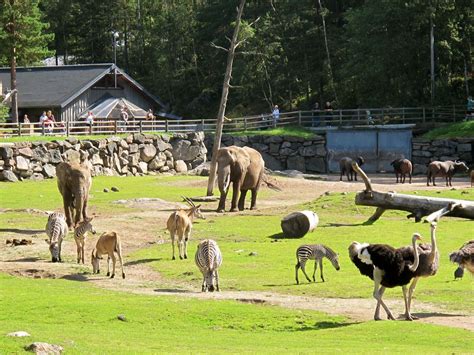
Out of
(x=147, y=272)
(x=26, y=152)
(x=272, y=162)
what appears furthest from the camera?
(x=272, y=162)

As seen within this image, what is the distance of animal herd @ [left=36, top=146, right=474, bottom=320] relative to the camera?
1909 cm

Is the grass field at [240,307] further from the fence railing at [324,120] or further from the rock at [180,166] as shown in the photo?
the fence railing at [324,120]

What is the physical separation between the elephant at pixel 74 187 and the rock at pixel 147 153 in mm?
23982

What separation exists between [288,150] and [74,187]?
32208 millimetres

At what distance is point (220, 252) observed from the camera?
24094mm

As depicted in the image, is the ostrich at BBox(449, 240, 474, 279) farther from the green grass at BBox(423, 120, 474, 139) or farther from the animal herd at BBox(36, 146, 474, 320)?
the green grass at BBox(423, 120, 474, 139)

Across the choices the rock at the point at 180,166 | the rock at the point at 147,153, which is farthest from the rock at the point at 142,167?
the rock at the point at 180,166

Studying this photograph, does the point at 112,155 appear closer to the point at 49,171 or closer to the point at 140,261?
the point at 49,171

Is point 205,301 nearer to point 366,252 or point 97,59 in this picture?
point 366,252

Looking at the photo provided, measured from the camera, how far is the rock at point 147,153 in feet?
192

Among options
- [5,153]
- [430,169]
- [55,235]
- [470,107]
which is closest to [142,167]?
[5,153]

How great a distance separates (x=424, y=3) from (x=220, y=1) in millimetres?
22348

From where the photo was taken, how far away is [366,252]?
19094mm

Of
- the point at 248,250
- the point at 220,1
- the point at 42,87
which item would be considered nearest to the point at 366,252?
the point at 248,250
